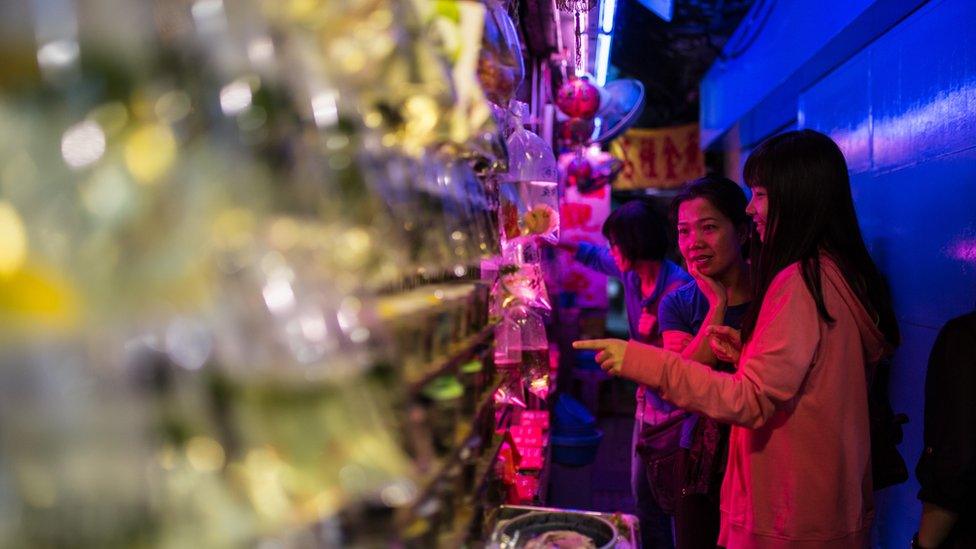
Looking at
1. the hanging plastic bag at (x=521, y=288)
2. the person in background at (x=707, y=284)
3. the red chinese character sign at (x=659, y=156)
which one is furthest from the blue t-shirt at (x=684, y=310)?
the red chinese character sign at (x=659, y=156)

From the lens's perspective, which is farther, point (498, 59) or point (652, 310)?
point (652, 310)

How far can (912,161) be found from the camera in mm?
2967

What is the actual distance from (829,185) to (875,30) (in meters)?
1.91

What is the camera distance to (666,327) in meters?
2.98

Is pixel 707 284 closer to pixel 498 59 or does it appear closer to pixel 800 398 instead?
pixel 800 398

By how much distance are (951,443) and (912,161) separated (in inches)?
67.4

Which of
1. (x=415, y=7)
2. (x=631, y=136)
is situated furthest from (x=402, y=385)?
(x=631, y=136)

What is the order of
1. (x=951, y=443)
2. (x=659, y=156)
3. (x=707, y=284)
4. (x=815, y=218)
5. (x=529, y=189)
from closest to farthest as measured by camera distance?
1. (x=951, y=443)
2. (x=815, y=218)
3. (x=529, y=189)
4. (x=707, y=284)
5. (x=659, y=156)

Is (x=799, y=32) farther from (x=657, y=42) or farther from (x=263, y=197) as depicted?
(x=263, y=197)

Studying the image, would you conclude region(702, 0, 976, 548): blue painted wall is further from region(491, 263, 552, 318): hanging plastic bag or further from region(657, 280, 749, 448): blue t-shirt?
region(491, 263, 552, 318): hanging plastic bag

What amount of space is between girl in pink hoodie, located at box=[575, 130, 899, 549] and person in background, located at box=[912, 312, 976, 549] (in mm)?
179

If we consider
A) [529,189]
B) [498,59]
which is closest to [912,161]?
[529,189]

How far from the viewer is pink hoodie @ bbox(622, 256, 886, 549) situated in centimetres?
184

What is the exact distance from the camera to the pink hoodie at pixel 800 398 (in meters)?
1.84
